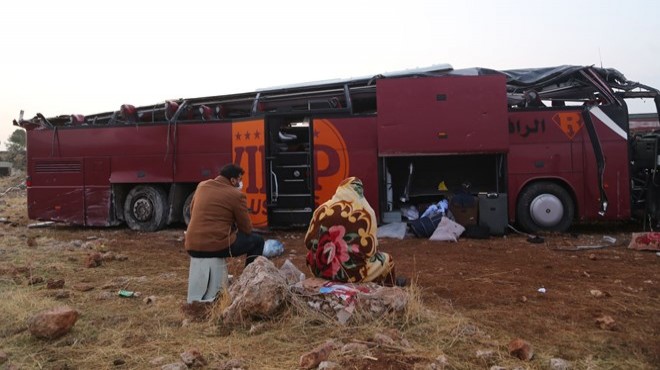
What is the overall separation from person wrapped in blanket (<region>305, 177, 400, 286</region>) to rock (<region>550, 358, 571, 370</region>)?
175 cm

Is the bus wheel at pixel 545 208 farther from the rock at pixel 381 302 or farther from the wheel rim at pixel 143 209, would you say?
the wheel rim at pixel 143 209

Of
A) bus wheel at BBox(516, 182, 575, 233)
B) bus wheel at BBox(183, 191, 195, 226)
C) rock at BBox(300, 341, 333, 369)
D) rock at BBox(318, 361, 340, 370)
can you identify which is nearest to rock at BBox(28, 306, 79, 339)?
rock at BBox(300, 341, 333, 369)

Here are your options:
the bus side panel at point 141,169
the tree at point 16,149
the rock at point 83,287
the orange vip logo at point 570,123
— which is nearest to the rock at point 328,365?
the rock at point 83,287

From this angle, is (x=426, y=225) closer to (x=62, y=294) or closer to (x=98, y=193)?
(x=62, y=294)

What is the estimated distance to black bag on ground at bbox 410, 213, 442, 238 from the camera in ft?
32.4

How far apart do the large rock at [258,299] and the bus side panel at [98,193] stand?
341 inches

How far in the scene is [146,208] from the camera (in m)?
12.0

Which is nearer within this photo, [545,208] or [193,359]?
[193,359]

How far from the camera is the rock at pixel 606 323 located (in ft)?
13.7

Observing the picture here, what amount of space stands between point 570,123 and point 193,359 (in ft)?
28.3

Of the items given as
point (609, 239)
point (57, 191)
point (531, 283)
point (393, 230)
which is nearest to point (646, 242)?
point (609, 239)

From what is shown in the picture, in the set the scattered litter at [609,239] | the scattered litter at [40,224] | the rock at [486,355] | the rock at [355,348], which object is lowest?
the rock at [486,355]

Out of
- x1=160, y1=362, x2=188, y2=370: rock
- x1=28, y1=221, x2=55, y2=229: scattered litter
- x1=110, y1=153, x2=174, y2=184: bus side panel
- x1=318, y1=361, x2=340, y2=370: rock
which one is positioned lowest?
x1=160, y1=362, x2=188, y2=370: rock

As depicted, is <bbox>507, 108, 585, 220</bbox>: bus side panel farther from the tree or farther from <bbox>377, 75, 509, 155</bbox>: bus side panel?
the tree
